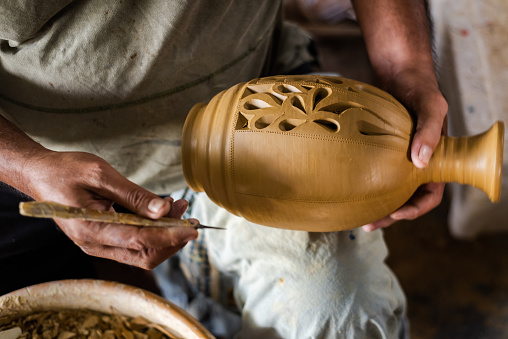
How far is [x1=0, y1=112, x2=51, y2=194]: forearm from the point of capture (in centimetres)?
79

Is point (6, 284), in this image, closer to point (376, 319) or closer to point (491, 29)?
point (376, 319)

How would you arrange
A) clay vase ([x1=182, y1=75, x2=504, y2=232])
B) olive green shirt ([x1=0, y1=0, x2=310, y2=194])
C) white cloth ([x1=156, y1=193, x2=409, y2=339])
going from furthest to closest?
1. white cloth ([x1=156, y1=193, x2=409, y2=339])
2. olive green shirt ([x1=0, y1=0, x2=310, y2=194])
3. clay vase ([x1=182, y1=75, x2=504, y2=232])

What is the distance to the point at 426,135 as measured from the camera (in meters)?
0.83

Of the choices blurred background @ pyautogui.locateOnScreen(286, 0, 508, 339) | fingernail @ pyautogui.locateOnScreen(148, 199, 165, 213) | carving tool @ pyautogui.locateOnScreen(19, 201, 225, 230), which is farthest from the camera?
blurred background @ pyautogui.locateOnScreen(286, 0, 508, 339)

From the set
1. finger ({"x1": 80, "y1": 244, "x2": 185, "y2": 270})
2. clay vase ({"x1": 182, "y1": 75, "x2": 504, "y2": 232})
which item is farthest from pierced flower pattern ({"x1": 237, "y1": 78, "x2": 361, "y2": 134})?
finger ({"x1": 80, "y1": 244, "x2": 185, "y2": 270})

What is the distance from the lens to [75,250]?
1326mm

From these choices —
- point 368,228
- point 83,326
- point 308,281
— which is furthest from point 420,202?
point 83,326

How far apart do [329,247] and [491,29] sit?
1.11 m

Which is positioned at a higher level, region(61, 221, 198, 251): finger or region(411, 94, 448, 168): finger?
region(61, 221, 198, 251): finger

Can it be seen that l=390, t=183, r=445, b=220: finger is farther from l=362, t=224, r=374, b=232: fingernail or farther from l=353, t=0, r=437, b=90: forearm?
l=353, t=0, r=437, b=90: forearm

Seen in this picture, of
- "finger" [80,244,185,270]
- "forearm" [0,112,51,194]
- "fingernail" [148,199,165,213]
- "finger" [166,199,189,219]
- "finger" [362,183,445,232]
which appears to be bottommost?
"finger" [362,183,445,232]

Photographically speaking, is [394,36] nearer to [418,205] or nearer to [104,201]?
[418,205]

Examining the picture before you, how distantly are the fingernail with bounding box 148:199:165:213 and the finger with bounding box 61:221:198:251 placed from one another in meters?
0.05

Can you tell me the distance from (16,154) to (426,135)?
712 mm
